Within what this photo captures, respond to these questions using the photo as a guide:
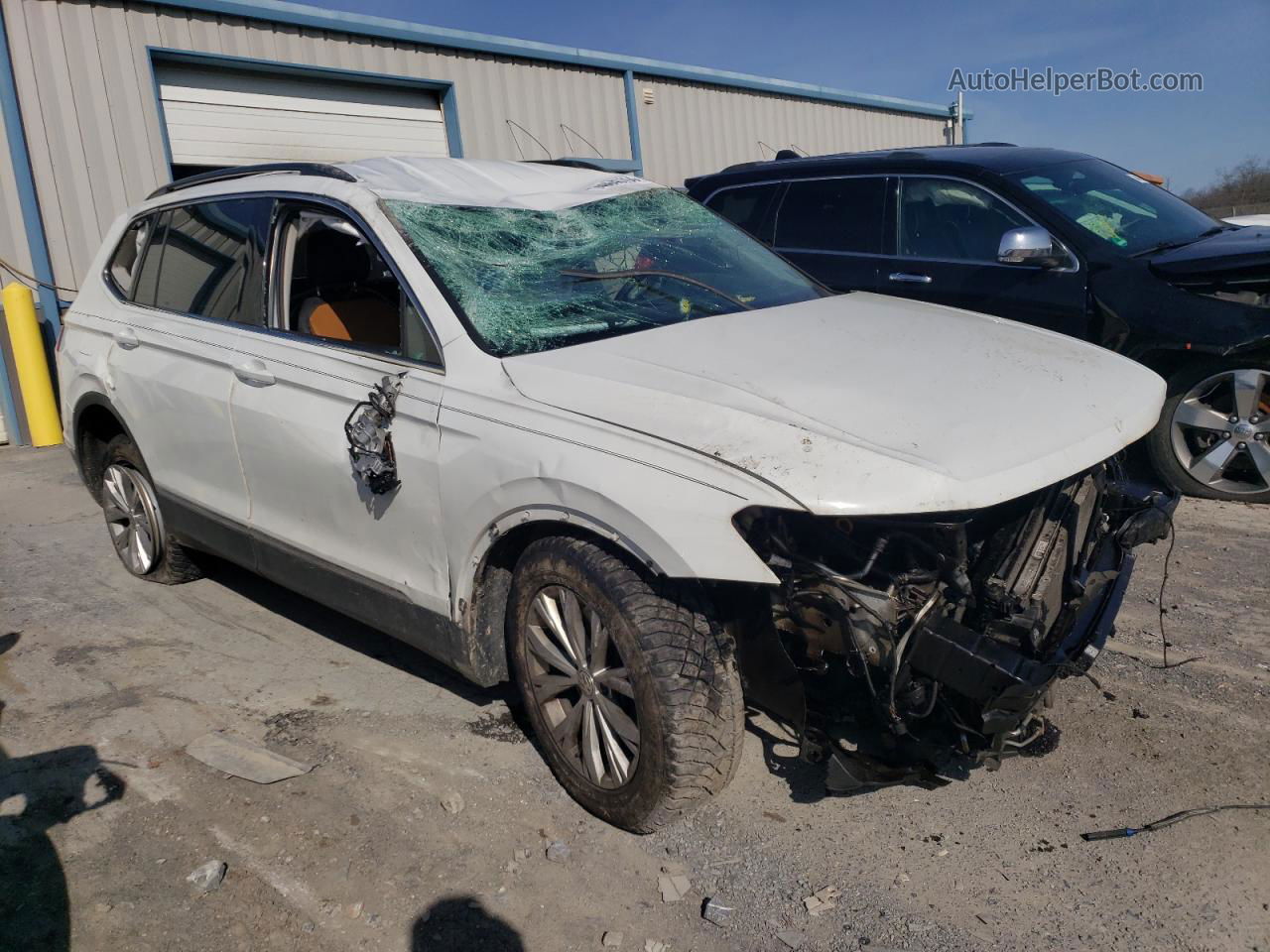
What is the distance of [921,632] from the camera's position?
8.43 feet

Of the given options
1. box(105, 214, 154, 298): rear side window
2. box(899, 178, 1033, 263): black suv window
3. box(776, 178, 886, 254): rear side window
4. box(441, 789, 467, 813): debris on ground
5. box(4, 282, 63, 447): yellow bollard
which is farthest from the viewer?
box(4, 282, 63, 447): yellow bollard

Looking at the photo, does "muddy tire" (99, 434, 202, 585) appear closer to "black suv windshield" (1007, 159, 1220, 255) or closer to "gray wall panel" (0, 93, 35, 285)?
"black suv windshield" (1007, 159, 1220, 255)

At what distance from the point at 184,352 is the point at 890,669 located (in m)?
3.12

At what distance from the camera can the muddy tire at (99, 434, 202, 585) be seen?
4852 mm

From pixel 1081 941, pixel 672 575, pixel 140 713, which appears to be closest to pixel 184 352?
pixel 140 713

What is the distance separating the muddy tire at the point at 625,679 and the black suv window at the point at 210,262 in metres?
1.80

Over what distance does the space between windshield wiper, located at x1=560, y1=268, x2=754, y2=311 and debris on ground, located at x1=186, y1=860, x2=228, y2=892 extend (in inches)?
83.2

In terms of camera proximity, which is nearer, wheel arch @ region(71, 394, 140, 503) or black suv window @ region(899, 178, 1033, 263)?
wheel arch @ region(71, 394, 140, 503)

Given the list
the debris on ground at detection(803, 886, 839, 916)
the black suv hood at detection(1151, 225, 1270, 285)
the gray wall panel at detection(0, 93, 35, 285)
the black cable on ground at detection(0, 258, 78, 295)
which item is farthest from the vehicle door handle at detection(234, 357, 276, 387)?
the gray wall panel at detection(0, 93, 35, 285)

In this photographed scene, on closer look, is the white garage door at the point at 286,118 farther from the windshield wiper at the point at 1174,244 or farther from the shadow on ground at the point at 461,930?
the shadow on ground at the point at 461,930

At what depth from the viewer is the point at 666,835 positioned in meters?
2.97

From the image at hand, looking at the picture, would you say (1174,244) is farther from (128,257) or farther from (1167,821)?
(128,257)

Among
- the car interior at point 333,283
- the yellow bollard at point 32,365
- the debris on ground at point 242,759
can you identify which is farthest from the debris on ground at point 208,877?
the yellow bollard at point 32,365

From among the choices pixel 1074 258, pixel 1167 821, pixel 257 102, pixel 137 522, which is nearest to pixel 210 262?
pixel 137 522
